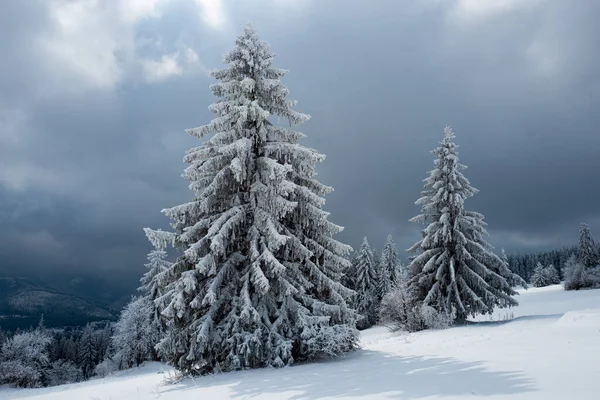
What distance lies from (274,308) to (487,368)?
6.57 meters

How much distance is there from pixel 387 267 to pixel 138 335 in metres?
33.5

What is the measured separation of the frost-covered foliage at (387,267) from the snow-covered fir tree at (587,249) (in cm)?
2731

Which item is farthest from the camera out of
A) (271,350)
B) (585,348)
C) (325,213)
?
(325,213)

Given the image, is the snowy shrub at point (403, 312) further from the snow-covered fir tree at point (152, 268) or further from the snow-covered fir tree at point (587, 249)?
the snow-covered fir tree at point (587, 249)

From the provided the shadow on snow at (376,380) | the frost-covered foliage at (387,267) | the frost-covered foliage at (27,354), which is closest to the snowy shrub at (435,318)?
the shadow on snow at (376,380)

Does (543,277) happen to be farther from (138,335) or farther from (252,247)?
(252,247)

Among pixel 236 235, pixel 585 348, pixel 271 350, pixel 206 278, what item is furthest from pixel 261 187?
pixel 585 348

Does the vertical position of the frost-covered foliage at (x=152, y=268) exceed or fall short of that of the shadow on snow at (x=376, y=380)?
it exceeds it

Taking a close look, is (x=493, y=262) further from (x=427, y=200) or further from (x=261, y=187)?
(x=261, y=187)

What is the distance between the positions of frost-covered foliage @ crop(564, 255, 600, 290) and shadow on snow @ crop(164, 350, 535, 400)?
180ft

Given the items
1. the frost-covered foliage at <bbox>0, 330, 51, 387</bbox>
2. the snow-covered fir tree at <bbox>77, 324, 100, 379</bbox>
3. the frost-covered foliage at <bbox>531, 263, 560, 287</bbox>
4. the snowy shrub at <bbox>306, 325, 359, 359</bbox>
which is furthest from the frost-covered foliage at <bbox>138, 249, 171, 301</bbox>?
the frost-covered foliage at <bbox>531, 263, 560, 287</bbox>

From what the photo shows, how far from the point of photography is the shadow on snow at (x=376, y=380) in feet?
19.6

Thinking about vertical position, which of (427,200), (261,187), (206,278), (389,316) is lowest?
(389,316)

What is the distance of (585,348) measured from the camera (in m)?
8.00
